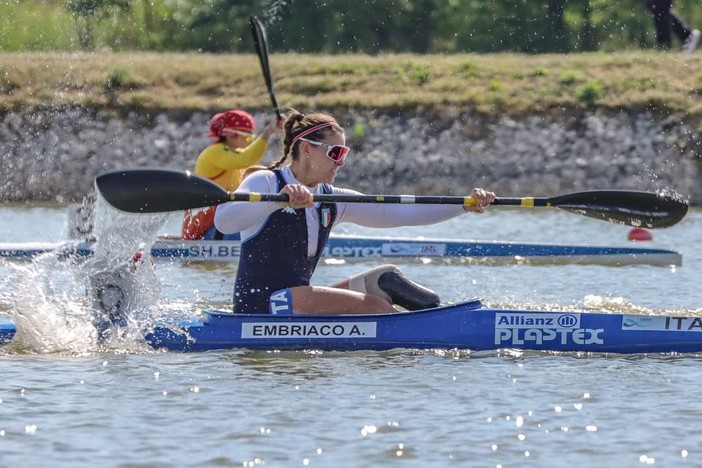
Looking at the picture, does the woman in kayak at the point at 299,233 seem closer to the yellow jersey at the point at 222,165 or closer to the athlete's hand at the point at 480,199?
the athlete's hand at the point at 480,199

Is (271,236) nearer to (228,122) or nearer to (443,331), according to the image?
(443,331)

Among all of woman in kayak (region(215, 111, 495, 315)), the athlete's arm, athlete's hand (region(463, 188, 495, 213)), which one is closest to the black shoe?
woman in kayak (region(215, 111, 495, 315))

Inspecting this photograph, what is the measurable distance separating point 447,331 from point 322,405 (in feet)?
4.72

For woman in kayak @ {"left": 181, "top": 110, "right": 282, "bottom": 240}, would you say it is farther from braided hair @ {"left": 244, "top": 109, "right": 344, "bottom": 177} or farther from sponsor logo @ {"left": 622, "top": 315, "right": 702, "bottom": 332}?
sponsor logo @ {"left": 622, "top": 315, "right": 702, "bottom": 332}

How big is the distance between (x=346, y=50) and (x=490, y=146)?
27.1 feet

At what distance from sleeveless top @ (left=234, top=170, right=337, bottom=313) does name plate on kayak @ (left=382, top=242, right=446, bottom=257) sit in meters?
6.04

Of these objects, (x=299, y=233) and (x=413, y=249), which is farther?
(x=413, y=249)

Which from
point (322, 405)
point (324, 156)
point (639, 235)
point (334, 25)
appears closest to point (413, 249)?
point (639, 235)

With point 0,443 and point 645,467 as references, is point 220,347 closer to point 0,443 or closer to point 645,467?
point 0,443

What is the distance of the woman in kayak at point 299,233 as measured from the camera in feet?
25.9

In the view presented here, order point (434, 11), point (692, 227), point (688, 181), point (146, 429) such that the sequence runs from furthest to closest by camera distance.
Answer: point (434, 11) → point (688, 181) → point (692, 227) → point (146, 429)

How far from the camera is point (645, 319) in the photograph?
830 cm

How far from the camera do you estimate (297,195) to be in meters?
7.72

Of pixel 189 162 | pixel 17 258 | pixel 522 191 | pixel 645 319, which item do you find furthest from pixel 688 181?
pixel 645 319
